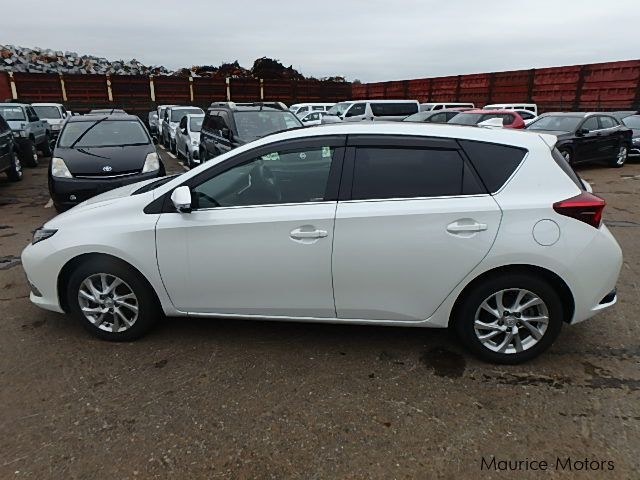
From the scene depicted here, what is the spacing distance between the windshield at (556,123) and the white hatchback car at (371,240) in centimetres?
1019

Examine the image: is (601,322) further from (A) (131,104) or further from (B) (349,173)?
(A) (131,104)

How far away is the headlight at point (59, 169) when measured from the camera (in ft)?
21.5

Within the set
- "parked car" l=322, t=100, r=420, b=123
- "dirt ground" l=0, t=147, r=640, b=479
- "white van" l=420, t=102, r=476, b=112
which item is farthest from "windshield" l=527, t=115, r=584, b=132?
"dirt ground" l=0, t=147, r=640, b=479

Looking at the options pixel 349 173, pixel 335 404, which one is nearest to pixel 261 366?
pixel 335 404

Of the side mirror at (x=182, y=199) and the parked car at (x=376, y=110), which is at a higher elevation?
the parked car at (x=376, y=110)

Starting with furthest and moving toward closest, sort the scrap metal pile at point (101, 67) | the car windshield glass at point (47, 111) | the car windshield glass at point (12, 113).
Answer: the scrap metal pile at point (101, 67) < the car windshield glass at point (47, 111) < the car windshield glass at point (12, 113)

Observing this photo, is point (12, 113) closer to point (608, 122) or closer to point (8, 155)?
point (8, 155)

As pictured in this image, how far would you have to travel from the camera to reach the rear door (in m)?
2.85

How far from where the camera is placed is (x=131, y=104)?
2622 cm

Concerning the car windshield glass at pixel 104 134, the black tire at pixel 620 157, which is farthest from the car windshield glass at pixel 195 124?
the black tire at pixel 620 157

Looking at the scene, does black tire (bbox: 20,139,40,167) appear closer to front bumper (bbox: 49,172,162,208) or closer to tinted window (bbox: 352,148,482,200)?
front bumper (bbox: 49,172,162,208)

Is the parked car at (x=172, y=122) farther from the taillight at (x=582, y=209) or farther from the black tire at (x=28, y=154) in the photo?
the taillight at (x=582, y=209)

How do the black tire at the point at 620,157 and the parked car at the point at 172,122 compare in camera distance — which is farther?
the parked car at the point at 172,122

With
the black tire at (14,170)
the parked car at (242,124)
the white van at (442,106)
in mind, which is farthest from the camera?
the white van at (442,106)
